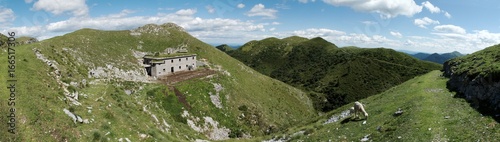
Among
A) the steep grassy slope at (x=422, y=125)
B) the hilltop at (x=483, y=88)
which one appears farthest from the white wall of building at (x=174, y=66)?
the hilltop at (x=483, y=88)

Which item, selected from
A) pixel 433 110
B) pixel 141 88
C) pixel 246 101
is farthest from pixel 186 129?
pixel 433 110

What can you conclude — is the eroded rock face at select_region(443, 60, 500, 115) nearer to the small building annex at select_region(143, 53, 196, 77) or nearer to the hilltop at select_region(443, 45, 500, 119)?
the hilltop at select_region(443, 45, 500, 119)

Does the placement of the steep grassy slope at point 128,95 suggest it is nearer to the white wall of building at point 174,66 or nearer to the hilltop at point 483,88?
the white wall of building at point 174,66

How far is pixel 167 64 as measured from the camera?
259 ft

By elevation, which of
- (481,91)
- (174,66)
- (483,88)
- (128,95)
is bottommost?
(128,95)

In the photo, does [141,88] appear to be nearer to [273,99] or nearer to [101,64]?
[101,64]

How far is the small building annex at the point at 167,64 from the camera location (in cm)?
7588

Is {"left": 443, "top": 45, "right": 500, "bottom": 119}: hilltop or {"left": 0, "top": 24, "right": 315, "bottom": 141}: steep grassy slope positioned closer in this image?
{"left": 443, "top": 45, "right": 500, "bottom": 119}: hilltop

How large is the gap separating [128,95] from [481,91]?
4905cm

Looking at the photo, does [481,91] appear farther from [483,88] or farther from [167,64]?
[167,64]

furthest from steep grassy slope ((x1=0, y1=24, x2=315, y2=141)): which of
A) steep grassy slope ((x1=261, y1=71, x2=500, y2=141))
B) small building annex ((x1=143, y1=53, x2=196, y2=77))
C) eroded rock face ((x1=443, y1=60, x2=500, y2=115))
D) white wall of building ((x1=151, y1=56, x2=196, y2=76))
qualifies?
eroded rock face ((x1=443, y1=60, x2=500, y2=115))

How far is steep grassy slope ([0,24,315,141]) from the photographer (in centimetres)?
2702

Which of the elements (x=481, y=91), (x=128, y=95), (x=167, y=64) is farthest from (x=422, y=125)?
(x=167, y=64)

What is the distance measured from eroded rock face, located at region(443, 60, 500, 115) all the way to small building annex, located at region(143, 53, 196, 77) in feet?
208
